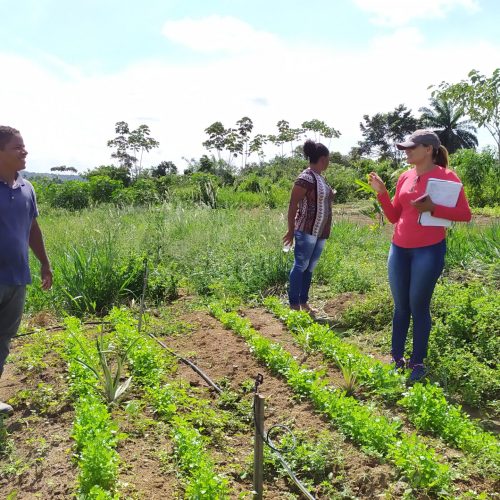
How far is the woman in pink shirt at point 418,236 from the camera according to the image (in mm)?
3674

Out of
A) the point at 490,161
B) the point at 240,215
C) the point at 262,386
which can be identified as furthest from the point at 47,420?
the point at 490,161

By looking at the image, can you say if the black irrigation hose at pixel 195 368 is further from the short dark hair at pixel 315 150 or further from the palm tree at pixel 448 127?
the palm tree at pixel 448 127

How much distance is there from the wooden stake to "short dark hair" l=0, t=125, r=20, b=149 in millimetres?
2260

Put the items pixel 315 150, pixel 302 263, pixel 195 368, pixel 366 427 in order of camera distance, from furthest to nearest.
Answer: pixel 302 263 → pixel 315 150 → pixel 195 368 → pixel 366 427

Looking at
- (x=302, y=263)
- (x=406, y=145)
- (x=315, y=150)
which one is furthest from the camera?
(x=302, y=263)

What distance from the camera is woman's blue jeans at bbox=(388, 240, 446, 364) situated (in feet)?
12.3

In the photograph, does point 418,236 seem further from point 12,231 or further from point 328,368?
point 12,231

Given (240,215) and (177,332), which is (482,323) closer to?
(177,332)

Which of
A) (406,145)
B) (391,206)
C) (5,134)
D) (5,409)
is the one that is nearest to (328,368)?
(391,206)

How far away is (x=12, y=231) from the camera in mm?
3289

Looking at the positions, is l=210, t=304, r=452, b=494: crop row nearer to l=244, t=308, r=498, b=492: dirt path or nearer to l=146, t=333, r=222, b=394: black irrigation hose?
l=244, t=308, r=498, b=492: dirt path

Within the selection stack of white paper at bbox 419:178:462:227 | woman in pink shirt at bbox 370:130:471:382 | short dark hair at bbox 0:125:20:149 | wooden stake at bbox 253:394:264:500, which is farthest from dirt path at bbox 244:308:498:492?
short dark hair at bbox 0:125:20:149

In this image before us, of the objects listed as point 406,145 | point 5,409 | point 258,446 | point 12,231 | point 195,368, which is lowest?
point 5,409

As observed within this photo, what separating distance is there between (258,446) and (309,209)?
125 inches
